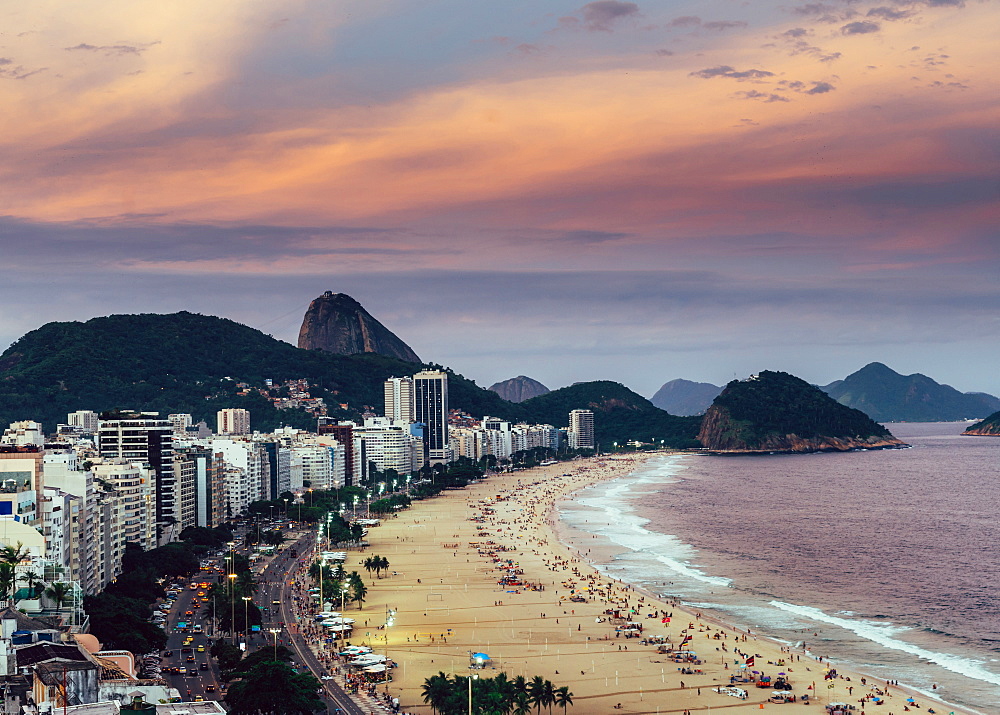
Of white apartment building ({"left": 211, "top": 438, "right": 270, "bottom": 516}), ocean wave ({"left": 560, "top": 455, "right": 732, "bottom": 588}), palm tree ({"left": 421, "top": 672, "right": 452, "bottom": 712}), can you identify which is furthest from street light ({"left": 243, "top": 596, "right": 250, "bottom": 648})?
white apartment building ({"left": 211, "top": 438, "right": 270, "bottom": 516})

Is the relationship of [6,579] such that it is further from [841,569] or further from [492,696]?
[841,569]

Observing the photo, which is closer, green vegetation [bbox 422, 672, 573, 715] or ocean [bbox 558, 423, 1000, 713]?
green vegetation [bbox 422, 672, 573, 715]

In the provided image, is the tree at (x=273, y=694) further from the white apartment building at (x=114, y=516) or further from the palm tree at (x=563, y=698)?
the white apartment building at (x=114, y=516)

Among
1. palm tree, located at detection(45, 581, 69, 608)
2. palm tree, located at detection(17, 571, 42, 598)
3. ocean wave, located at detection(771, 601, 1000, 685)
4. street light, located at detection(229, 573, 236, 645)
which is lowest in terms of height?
ocean wave, located at detection(771, 601, 1000, 685)

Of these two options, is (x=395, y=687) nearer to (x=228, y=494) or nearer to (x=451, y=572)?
(x=451, y=572)

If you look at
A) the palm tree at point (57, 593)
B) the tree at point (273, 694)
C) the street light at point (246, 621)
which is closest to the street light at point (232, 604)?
the street light at point (246, 621)

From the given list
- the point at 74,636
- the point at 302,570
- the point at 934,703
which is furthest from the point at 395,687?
the point at 302,570

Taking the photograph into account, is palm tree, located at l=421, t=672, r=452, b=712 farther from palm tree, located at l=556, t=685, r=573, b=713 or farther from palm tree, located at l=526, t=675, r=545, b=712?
palm tree, located at l=556, t=685, r=573, b=713
